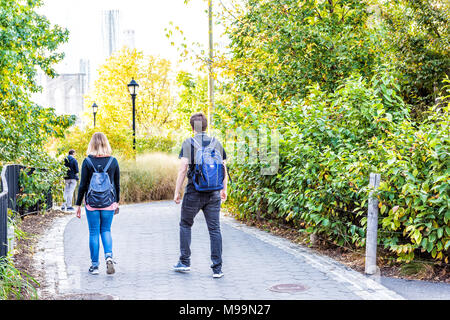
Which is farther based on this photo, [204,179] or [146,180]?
[146,180]

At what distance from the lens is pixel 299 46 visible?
11.8m

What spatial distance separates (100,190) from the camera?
676cm

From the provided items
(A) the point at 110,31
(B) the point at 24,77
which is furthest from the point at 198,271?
(A) the point at 110,31

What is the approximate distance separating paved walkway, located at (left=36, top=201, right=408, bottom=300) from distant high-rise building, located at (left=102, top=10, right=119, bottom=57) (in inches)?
3296

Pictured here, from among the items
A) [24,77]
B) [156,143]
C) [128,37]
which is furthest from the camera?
[128,37]

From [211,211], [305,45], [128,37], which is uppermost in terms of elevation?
[128,37]

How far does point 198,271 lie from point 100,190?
60.6 inches

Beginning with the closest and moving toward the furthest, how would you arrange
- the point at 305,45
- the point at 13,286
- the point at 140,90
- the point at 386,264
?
the point at 13,286 → the point at 386,264 → the point at 305,45 → the point at 140,90

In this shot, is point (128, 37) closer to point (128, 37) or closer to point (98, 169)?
point (128, 37)

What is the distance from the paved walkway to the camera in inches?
232

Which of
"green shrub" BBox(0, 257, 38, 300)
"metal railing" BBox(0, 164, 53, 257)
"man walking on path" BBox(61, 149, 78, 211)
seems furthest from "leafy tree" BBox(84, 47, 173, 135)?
"green shrub" BBox(0, 257, 38, 300)

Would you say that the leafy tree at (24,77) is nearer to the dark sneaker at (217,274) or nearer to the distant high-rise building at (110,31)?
the dark sneaker at (217,274)

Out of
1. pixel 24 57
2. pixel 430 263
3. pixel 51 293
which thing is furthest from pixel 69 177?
pixel 430 263

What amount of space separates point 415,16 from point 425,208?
9.81 m
